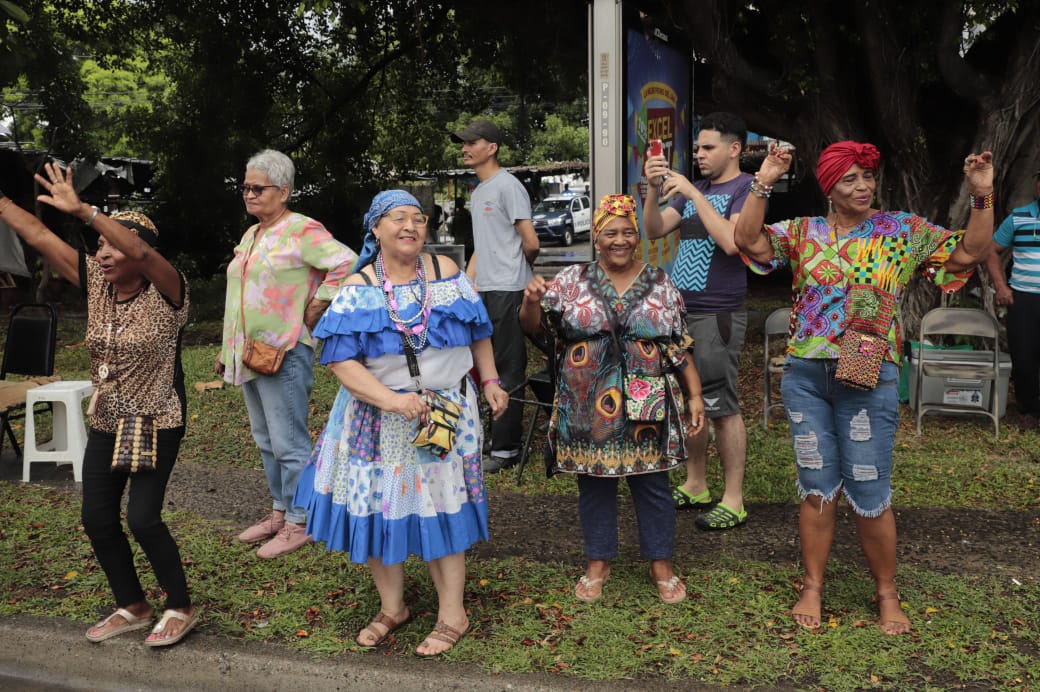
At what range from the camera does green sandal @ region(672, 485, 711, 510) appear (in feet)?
17.0

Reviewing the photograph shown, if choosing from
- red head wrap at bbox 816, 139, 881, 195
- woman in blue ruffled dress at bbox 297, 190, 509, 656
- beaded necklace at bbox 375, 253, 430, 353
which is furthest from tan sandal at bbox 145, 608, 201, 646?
red head wrap at bbox 816, 139, 881, 195

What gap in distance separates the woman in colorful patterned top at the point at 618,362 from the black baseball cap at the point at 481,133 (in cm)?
197

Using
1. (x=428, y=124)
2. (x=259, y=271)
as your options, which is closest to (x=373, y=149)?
(x=428, y=124)

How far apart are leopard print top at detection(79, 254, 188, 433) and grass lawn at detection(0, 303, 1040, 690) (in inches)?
39.3

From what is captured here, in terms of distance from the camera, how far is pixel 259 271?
177 inches

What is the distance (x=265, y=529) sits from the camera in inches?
195

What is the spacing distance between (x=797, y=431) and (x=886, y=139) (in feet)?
18.7

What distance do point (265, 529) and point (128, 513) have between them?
131 centimetres

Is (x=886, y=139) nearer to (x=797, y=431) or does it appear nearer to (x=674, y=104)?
(x=674, y=104)

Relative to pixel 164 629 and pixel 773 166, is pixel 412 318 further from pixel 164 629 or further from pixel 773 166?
pixel 164 629

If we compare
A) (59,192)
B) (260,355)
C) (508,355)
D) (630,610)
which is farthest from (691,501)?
→ (59,192)

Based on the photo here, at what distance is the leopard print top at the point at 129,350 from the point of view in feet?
12.1

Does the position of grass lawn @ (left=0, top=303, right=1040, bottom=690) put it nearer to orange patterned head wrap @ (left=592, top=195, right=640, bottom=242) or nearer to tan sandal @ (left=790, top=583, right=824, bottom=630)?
tan sandal @ (left=790, top=583, right=824, bottom=630)

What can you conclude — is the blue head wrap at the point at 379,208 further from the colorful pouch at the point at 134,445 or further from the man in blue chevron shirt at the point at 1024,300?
the man in blue chevron shirt at the point at 1024,300
